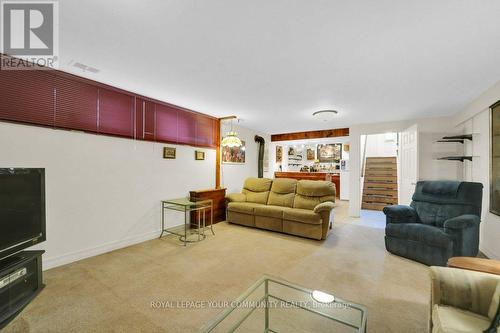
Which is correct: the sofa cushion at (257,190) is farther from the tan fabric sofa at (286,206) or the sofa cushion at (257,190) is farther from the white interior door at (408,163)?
the white interior door at (408,163)

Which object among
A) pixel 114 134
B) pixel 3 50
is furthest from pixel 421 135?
pixel 3 50

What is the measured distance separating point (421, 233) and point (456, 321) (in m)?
1.89

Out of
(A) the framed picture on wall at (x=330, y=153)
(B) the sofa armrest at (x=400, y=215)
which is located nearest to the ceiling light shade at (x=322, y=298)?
(B) the sofa armrest at (x=400, y=215)

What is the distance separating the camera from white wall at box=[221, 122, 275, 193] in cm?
534

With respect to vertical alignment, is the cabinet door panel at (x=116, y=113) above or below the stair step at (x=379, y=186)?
above

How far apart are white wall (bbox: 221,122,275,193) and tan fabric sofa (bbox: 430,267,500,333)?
14.2 feet

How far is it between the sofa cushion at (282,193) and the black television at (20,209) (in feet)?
11.8

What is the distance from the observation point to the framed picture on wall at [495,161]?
9.16 feet

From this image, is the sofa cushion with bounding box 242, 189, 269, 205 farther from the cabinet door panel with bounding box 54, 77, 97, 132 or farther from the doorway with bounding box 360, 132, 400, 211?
the doorway with bounding box 360, 132, 400, 211

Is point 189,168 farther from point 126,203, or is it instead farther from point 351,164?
point 351,164

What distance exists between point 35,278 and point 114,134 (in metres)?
1.97

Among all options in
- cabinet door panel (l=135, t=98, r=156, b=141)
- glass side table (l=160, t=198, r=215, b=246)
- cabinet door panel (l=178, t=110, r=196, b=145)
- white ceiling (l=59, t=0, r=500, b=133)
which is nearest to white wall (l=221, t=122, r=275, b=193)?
cabinet door panel (l=178, t=110, r=196, b=145)

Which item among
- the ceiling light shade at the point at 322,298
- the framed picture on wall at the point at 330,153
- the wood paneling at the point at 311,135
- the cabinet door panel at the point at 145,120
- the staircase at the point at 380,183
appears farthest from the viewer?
the framed picture on wall at the point at 330,153

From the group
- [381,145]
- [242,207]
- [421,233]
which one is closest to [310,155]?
[381,145]
